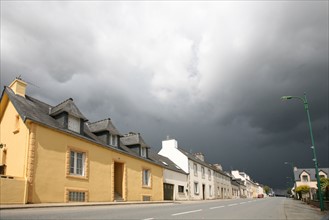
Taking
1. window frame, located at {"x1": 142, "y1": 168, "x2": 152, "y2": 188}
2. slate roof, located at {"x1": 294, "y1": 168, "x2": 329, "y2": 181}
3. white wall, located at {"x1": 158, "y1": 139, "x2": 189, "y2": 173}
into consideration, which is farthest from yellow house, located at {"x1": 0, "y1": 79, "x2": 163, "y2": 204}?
slate roof, located at {"x1": 294, "y1": 168, "x2": 329, "y2": 181}

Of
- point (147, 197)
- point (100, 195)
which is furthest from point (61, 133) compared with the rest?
point (147, 197)

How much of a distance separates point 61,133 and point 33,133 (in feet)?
7.48

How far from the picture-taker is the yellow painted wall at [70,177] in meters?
17.6

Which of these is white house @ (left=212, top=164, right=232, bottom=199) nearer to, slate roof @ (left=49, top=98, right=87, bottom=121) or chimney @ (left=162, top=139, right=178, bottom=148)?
chimney @ (left=162, top=139, right=178, bottom=148)

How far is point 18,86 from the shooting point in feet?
67.7

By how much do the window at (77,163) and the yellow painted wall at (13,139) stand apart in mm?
3527

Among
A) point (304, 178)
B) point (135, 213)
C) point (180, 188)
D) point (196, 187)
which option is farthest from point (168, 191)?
point (304, 178)

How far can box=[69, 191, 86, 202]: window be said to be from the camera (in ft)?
63.9

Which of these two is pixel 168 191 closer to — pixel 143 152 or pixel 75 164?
pixel 143 152

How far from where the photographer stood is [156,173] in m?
32.5

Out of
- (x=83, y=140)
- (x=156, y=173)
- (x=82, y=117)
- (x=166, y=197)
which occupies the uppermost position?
(x=82, y=117)

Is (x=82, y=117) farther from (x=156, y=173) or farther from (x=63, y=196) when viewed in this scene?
(x=156, y=173)

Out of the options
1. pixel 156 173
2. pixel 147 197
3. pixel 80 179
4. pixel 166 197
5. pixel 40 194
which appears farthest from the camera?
pixel 166 197

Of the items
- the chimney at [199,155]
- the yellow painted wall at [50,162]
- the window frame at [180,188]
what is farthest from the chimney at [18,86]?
the chimney at [199,155]
